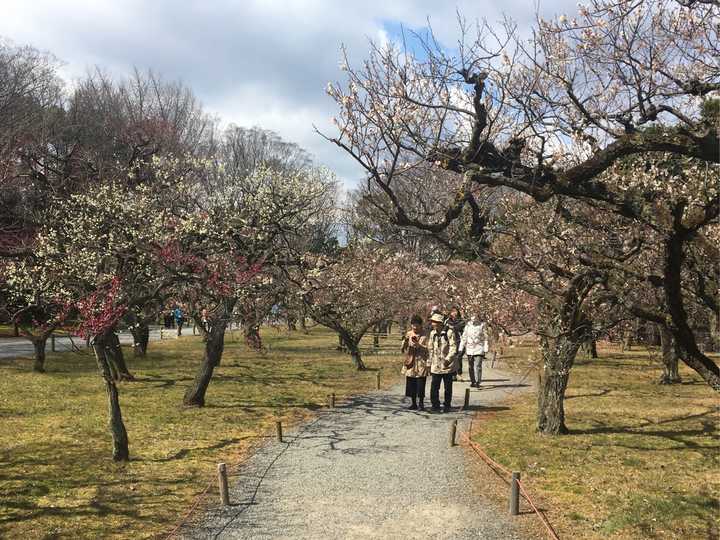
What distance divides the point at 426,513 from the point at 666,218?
4078 millimetres

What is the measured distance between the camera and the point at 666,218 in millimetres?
5512

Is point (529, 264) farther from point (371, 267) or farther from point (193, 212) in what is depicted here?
point (371, 267)

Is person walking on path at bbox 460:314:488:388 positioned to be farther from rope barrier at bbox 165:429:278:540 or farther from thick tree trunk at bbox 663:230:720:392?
thick tree trunk at bbox 663:230:720:392

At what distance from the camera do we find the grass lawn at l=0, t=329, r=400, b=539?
21.1 feet

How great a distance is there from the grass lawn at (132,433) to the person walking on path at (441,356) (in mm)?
2848

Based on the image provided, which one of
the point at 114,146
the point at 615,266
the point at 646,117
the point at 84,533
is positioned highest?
the point at 114,146

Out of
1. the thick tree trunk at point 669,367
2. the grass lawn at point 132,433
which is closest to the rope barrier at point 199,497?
the grass lawn at point 132,433

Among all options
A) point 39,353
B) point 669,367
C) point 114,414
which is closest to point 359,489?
point 114,414

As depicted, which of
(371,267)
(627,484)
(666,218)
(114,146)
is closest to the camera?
(666,218)

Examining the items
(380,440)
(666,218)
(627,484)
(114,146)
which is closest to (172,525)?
(380,440)

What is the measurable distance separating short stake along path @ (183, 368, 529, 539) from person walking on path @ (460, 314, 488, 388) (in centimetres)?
419

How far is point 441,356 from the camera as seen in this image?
11719 millimetres

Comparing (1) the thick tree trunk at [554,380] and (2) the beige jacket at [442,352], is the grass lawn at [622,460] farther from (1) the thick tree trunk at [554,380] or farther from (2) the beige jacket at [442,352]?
(2) the beige jacket at [442,352]

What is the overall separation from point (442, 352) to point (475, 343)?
344cm
